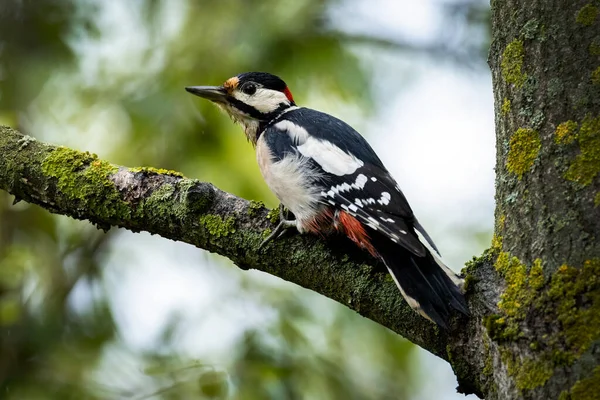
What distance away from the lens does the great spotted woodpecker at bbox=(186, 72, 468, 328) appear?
2.10m

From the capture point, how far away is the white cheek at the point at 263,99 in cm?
361

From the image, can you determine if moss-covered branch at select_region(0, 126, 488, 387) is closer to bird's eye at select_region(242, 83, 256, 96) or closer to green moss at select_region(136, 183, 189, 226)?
green moss at select_region(136, 183, 189, 226)

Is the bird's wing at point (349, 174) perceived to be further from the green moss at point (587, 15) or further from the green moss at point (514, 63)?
the green moss at point (587, 15)

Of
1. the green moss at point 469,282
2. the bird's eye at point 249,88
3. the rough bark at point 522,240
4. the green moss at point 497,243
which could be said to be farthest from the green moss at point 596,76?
the bird's eye at point 249,88

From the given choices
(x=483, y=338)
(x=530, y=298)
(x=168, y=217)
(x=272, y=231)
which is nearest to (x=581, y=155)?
(x=530, y=298)

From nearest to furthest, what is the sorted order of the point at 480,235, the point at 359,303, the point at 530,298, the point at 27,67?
the point at 530,298, the point at 359,303, the point at 27,67, the point at 480,235

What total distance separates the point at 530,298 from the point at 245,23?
307 centimetres

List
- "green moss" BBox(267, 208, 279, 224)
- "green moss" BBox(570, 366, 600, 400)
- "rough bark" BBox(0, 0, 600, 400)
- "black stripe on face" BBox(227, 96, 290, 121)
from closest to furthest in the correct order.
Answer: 1. "green moss" BBox(570, 366, 600, 400)
2. "rough bark" BBox(0, 0, 600, 400)
3. "green moss" BBox(267, 208, 279, 224)
4. "black stripe on face" BBox(227, 96, 290, 121)

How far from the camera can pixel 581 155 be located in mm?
1840

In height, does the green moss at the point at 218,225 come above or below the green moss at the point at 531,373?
above

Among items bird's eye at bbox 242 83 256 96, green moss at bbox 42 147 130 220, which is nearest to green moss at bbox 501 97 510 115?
green moss at bbox 42 147 130 220

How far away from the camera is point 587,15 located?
6.38ft

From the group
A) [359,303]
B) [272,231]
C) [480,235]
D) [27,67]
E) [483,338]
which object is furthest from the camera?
[480,235]

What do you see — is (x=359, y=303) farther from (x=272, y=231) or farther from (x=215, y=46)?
(x=215, y=46)
